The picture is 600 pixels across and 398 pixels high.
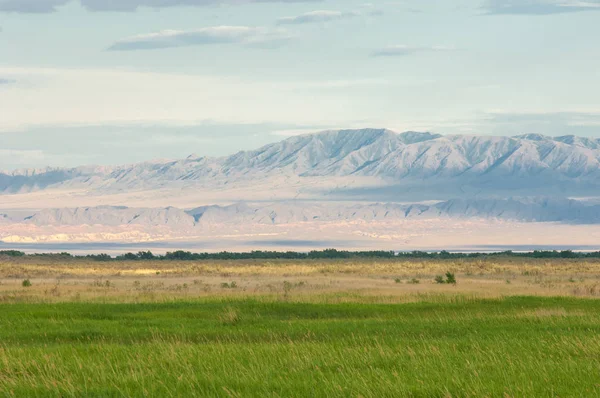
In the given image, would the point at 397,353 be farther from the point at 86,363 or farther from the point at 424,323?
the point at 424,323

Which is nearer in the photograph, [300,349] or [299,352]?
[299,352]

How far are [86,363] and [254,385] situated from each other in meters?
4.93

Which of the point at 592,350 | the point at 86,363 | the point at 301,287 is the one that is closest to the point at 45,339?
the point at 86,363

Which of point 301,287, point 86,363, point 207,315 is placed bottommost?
point 301,287

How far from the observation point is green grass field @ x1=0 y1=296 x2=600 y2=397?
703 inches

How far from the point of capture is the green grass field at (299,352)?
58.6 feet

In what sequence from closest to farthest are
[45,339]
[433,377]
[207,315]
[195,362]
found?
[433,377] → [195,362] → [45,339] → [207,315]

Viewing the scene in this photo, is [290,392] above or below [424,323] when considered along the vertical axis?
above

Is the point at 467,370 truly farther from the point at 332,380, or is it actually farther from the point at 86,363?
the point at 86,363

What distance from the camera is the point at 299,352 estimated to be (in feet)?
74.5

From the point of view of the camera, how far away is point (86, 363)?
2142cm

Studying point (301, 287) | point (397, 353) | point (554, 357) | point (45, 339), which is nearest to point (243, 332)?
point (45, 339)

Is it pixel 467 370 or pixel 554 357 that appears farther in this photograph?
pixel 554 357

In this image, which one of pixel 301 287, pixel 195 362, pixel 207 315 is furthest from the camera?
pixel 301 287
